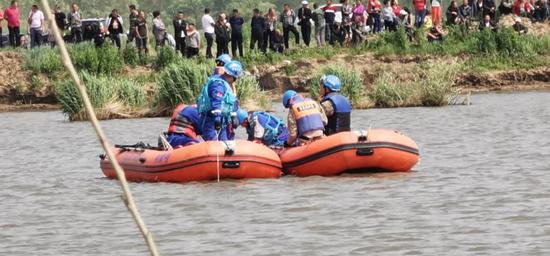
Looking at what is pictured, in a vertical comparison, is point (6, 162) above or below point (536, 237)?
below

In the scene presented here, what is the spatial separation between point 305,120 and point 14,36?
25.9 m

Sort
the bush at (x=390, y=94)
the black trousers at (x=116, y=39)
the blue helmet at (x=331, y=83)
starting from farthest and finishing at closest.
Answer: the black trousers at (x=116, y=39)
the bush at (x=390, y=94)
the blue helmet at (x=331, y=83)

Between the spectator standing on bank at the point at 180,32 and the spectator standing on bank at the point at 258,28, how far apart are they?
6.36ft

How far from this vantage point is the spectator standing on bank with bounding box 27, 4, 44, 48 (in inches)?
1554

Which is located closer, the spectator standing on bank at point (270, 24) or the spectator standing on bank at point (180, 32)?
the spectator standing on bank at point (180, 32)

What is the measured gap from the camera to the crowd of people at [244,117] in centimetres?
1817

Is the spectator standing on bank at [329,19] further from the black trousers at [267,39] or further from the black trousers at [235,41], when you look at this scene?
the black trousers at [235,41]

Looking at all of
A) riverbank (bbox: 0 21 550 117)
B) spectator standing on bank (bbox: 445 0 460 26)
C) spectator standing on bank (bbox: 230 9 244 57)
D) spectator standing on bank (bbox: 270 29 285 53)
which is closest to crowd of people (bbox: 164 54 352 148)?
spectator standing on bank (bbox: 230 9 244 57)

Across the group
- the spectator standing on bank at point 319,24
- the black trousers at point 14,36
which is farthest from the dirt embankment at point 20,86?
the spectator standing on bank at point 319,24

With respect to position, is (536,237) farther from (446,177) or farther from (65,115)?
(65,115)

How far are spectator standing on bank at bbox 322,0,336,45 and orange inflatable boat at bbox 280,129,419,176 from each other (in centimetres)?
2228

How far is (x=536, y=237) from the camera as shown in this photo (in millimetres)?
12227

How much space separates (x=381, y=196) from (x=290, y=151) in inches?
103

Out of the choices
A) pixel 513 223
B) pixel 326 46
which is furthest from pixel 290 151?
pixel 326 46
